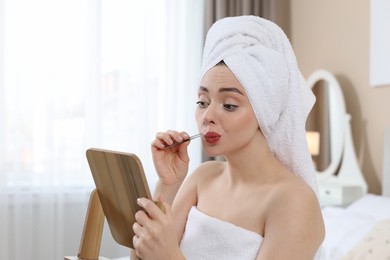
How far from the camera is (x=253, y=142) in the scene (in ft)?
3.78

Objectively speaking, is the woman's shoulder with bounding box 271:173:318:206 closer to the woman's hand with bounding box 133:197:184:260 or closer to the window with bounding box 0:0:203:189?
the woman's hand with bounding box 133:197:184:260

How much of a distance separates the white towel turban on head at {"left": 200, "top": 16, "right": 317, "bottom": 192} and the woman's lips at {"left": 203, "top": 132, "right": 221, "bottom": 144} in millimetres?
87

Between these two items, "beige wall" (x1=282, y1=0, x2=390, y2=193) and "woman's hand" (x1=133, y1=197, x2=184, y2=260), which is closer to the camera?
"woman's hand" (x1=133, y1=197, x2=184, y2=260)

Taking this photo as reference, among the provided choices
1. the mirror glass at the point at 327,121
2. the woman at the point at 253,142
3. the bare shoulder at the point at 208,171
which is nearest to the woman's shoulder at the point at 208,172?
the bare shoulder at the point at 208,171

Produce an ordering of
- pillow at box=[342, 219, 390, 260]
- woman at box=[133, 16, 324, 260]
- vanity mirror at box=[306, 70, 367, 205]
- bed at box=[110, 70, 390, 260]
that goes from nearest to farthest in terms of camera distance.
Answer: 1. woman at box=[133, 16, 324, 260]
2. pillow at box=[342, 219, 390, 260]
3. bed at box=[110, 70, 390, 260]
4. vanity mirror at box=[306, 70, 367, 205]

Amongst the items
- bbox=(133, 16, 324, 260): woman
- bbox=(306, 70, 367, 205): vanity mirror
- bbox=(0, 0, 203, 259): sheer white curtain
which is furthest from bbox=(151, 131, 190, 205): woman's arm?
bbox=(0, 0, 203, 259): sheer white curtain

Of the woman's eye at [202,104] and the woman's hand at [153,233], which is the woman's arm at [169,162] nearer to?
the woman's eye at [202,104]

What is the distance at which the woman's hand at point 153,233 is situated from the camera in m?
0.97

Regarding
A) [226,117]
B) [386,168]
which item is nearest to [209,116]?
[226,117]

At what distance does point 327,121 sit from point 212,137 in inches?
107

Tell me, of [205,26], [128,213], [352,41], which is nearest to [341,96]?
[352,41]

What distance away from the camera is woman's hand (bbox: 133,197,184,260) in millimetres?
968

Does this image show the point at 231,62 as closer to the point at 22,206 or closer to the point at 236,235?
the point at 236,235

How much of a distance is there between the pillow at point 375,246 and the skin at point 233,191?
0.91m
